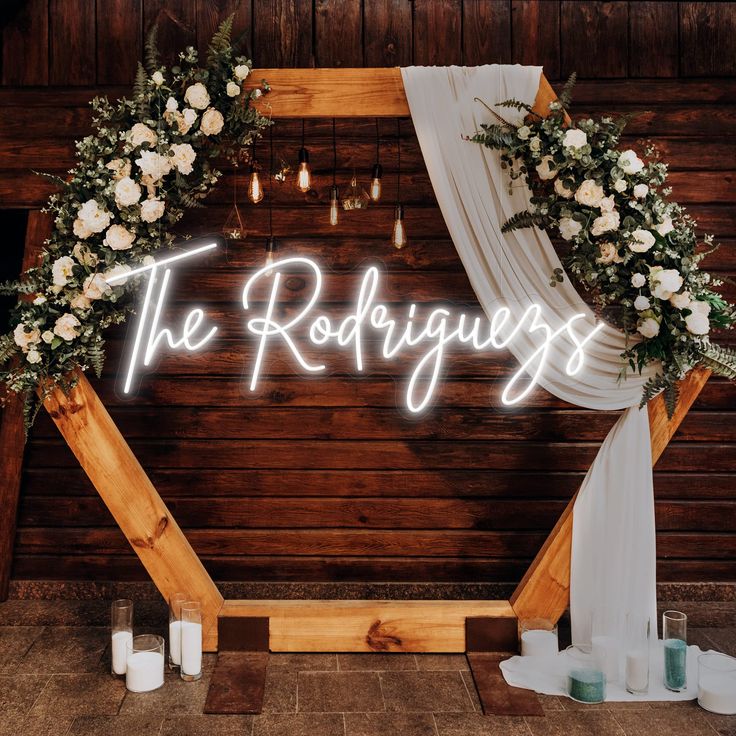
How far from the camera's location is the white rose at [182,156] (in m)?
3.01

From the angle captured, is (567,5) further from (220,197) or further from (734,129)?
(220,197)

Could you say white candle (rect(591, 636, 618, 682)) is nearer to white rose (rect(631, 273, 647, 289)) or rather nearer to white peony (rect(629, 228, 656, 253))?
white rose (rect(631, 273, 647, 289))

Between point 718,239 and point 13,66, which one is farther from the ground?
point 13,66

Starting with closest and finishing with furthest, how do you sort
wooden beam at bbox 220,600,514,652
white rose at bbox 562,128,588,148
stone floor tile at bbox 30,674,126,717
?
1. stone floor tile at bbox 30,674,126,717
2. white rose at bbox 562,128,588,148
3. wooden beam at bbox 220,600,514,652

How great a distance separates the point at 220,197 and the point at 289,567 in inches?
88.9

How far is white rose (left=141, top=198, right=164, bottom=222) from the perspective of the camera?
2998 millimetres

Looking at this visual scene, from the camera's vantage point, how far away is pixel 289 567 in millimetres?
3953

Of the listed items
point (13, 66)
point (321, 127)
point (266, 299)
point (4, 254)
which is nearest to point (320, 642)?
point (266, 299)

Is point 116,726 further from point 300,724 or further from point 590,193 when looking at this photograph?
point 590,193

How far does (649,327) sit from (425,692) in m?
1.97

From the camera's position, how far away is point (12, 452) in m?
3.83

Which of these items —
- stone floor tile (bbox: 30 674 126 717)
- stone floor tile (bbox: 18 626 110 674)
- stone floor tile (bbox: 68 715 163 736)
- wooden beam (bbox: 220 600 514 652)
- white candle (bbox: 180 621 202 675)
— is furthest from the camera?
wooden beam (bbox: 220 600 514 652)

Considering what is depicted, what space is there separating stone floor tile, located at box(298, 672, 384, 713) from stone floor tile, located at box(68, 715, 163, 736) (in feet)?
2.05

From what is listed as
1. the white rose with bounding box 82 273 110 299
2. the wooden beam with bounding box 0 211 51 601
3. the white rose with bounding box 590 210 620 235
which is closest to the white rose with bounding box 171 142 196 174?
the white rose with bounding box 82 273 110 299
